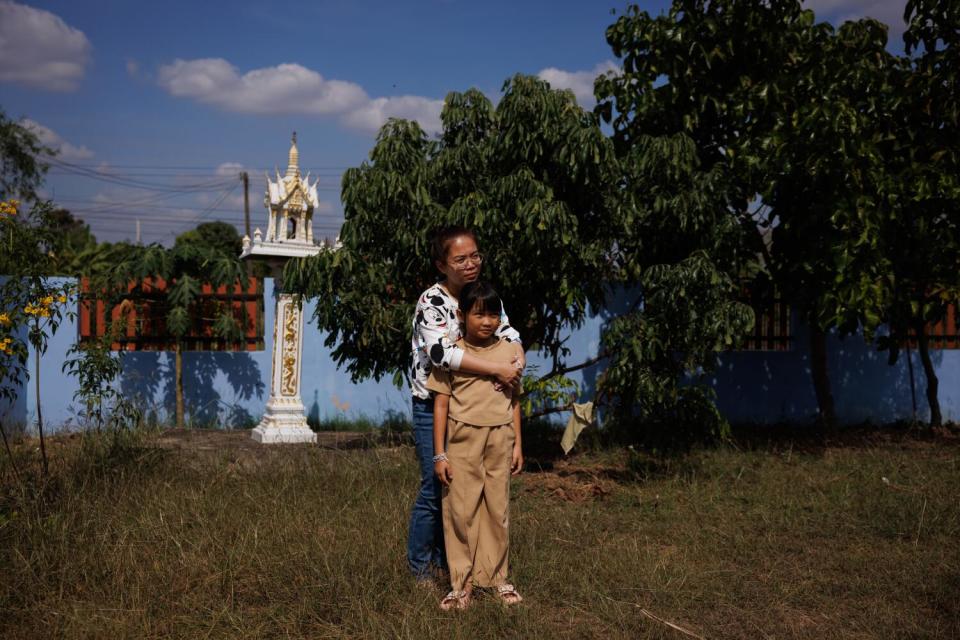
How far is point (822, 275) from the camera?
6.54m

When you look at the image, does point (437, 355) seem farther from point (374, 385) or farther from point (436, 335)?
point (374, 385)

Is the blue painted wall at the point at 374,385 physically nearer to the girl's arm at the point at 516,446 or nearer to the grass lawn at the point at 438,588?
the grass lawn at the point at 438,588

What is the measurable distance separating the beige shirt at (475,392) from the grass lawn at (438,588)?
0.74 m

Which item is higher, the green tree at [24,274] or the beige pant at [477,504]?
the green tree at [24,274]

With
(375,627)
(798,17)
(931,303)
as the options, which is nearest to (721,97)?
(798,17)

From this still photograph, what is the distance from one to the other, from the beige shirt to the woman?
0.17 feet

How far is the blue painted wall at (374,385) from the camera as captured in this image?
303 inches

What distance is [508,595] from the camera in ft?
10.5

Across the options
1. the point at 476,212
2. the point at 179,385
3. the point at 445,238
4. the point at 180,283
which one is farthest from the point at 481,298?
the point at 179,385

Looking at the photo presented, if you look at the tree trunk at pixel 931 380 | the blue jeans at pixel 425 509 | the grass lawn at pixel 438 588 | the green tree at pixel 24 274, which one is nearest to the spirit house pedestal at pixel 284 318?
the grass lawn at pixel 438 588

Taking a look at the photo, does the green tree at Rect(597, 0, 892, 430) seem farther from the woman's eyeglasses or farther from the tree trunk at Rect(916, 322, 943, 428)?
the woman's eyeglasses

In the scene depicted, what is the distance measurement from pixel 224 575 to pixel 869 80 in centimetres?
586

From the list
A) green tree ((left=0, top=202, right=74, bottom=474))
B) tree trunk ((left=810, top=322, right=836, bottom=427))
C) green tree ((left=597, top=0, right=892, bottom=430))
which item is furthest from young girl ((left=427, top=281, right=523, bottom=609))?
tree trunk ((left=810, top=322, right=836, bottom=427))

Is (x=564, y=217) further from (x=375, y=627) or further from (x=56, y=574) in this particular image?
(x=56, y=574)
